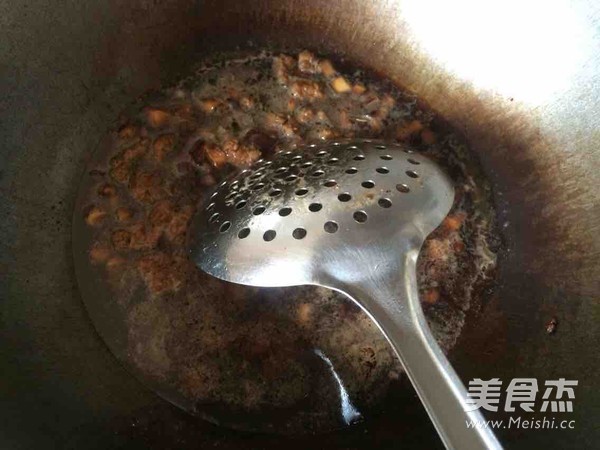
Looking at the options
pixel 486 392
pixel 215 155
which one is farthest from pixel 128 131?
pixel 486 392

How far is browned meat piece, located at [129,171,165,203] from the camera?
0.75 metres

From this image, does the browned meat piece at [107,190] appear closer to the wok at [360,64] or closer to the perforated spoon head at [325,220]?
the wok at [360,64]

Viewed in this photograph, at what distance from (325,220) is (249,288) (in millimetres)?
182

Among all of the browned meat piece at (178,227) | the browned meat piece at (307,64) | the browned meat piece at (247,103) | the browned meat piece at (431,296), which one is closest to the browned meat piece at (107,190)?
the browned meat piece at (178,227)

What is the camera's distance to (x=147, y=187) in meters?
0.76

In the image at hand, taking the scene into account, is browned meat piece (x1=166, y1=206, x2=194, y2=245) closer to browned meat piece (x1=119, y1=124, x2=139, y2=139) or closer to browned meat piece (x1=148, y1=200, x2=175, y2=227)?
browned meat piece (x1=148, y1=200, x2=175, y2=227)

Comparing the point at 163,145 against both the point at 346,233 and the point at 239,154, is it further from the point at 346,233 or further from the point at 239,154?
the point at 346,233

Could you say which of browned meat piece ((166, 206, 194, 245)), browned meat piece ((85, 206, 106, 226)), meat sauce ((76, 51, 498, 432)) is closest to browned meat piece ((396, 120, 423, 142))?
meat sauce ((76, 51, 498, 432))

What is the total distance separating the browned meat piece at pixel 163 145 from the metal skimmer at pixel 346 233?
17 centimetres

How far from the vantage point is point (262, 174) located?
680 mm

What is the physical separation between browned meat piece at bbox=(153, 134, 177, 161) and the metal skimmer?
17 cm

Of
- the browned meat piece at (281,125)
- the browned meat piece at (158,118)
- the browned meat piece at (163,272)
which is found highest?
the browned meat piece at (158,118)

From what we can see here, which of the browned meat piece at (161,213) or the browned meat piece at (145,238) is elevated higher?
the browned meat piece at (161,213)

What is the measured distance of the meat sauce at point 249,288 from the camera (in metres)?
0.70
